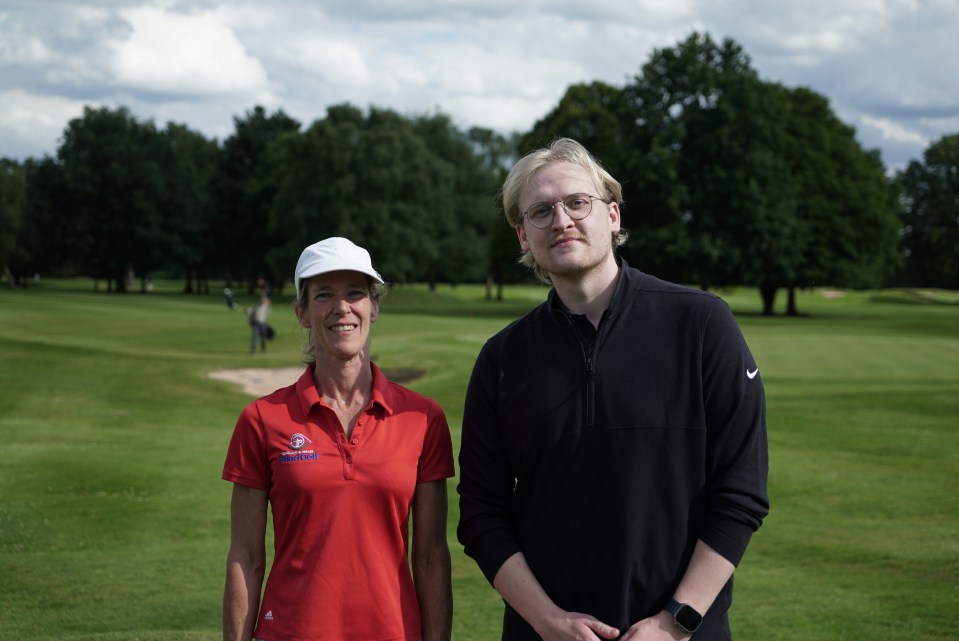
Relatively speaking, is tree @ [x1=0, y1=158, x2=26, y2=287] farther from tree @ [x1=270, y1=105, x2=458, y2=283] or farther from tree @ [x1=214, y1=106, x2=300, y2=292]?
tree @ [x1=270, y1=105, x2=458, y2=283]

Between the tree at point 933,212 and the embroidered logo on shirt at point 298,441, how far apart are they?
304ft

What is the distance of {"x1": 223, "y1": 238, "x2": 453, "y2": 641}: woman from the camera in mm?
3389

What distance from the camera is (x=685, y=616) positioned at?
122 inches

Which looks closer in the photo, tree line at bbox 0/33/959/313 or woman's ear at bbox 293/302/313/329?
woman's ear at bbox 293/302/313/329

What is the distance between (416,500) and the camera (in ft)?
11.8

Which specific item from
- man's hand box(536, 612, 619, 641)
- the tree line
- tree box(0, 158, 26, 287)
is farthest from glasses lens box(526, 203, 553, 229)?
tree box(0, 158, 26, 287)

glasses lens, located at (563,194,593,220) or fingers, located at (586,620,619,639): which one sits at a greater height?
glasses lens, located at (563,194,593,220)

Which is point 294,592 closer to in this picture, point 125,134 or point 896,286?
point 125,134

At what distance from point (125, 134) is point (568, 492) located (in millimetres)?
91154

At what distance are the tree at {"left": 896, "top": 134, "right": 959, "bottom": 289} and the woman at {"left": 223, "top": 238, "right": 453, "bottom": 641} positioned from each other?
92.4 meters

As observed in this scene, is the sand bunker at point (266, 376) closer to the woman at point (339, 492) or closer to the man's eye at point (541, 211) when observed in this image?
the woman at point (339, 492)

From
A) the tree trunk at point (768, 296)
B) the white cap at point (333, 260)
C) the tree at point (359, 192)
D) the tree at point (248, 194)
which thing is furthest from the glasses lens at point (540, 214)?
the tree at point (248, 194)

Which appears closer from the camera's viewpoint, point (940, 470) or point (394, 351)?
point (940, 470)

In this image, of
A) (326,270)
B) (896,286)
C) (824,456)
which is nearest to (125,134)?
(896,286)
